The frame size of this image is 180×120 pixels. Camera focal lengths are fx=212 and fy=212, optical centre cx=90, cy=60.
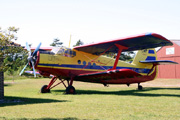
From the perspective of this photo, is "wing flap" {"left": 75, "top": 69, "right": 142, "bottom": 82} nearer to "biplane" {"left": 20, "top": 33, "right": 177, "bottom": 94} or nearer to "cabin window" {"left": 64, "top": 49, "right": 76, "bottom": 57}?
"biplane" {"left": 20, "top": 33, "right": 177, "bottom": 94}

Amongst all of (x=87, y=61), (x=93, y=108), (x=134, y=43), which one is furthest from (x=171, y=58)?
(x=93, y=108)

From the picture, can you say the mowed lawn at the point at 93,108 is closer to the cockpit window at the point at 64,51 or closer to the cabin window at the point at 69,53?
the cockpit window at the point at 64,51

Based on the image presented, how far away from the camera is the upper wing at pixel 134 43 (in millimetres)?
13419

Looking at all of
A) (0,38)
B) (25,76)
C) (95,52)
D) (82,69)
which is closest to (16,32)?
(0,38)

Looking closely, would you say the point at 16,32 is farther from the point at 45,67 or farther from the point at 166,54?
the point at 166,54

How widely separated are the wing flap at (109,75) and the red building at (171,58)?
28.7 metres

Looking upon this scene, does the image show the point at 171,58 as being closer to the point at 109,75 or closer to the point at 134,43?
the point at 134,43

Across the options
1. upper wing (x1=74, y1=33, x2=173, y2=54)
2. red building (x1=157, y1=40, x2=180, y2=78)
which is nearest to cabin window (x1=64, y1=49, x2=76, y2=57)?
upper wing (x1=74, y1=33, x2=173, y2=54)

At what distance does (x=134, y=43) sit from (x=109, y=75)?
9.66 ft

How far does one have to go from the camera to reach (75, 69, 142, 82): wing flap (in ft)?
44.7

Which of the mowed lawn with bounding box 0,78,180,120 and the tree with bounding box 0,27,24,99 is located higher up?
the tree with bounding box 0,27,24,99

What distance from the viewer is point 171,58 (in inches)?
1625

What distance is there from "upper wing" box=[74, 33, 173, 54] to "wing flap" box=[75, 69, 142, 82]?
216 centimetres

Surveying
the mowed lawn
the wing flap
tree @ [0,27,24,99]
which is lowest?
the mowed lawn
